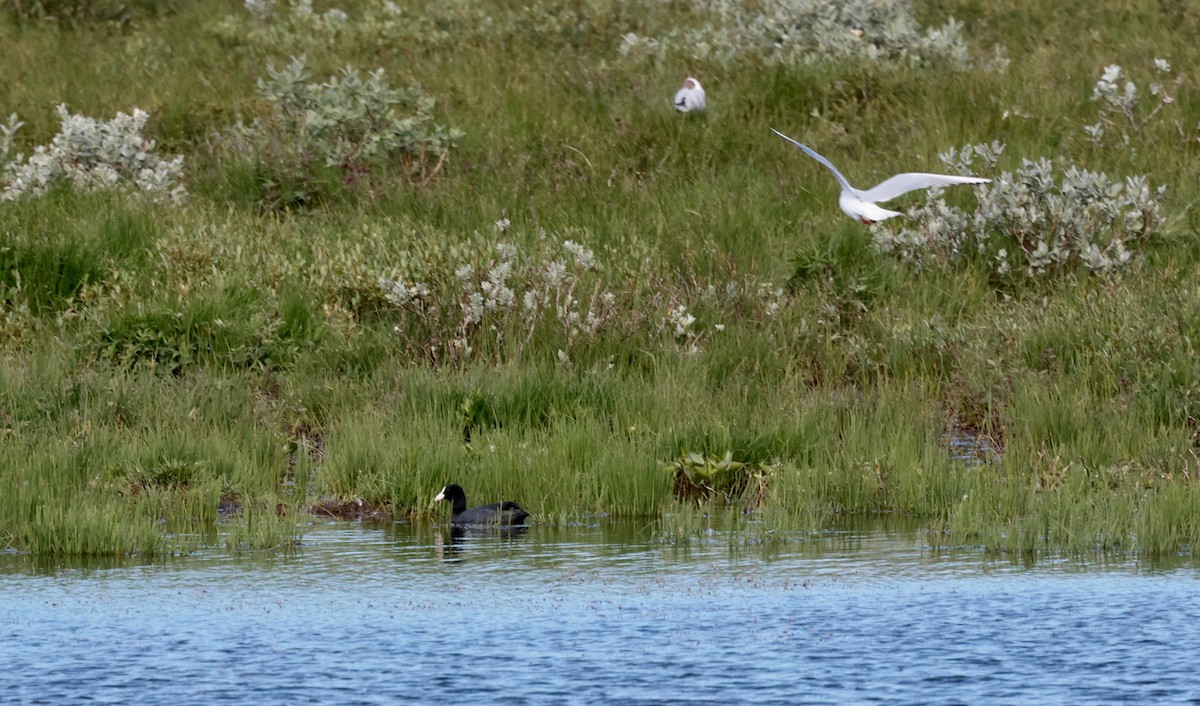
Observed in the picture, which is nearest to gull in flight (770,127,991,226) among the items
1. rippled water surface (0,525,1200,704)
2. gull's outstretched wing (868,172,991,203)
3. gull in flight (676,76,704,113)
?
gull's outstretched wing (868,172,991,203)

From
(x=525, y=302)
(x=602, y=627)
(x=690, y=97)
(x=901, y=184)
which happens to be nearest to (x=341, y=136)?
(x=690, y=97)

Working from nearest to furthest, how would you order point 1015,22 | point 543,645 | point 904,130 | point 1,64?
point 543,645 → point 904,130 → point 1,64 → point 1015,22

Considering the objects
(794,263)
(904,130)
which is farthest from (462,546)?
(904,130)

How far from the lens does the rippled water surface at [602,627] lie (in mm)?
6363

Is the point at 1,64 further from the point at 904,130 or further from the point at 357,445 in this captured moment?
the point at 357,445

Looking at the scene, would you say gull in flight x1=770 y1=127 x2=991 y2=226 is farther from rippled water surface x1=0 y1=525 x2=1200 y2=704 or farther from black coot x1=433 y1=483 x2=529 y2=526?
rippled water surface x1=0 y1=525 x2=1200 y2=704

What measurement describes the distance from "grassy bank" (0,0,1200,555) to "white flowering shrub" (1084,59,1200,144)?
7cm

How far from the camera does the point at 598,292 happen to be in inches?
515

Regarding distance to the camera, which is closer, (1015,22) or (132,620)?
(132,620)

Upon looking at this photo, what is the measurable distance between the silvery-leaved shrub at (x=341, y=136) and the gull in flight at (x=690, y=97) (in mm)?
2097

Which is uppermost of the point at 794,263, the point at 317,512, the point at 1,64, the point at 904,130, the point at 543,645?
the point at 1,64

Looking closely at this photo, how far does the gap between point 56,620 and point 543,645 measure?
198 cm

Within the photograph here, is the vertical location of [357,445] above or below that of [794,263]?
below

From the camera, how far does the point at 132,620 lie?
731 centimetres
